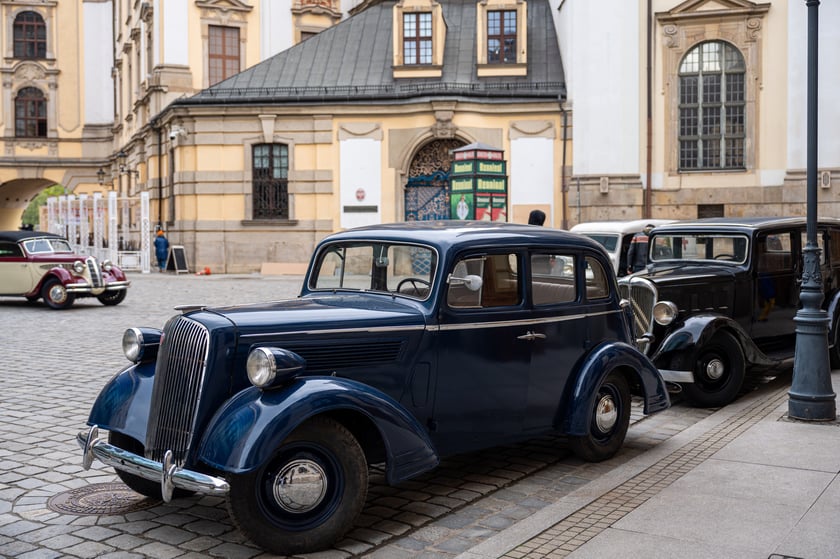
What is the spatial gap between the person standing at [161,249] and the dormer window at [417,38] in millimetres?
10113

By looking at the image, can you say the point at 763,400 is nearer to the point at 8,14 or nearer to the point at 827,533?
the point at 827,533

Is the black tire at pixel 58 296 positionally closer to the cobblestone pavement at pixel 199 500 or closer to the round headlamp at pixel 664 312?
the cobblestone pavement at pixel 199 500

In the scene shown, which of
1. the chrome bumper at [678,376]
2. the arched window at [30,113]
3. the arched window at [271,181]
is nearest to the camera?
the chrome bumper at [678,376]

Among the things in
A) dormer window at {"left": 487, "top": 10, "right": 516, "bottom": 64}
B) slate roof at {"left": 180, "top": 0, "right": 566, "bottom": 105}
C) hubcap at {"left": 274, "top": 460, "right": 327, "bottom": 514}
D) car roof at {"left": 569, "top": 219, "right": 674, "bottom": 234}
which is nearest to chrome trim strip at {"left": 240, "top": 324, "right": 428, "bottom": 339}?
hubcap at {"left": 274, "top": 460, "right": 327, "bottom": 514}

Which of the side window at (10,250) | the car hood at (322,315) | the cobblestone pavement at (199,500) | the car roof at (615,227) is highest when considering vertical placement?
the car roof at (615,227)

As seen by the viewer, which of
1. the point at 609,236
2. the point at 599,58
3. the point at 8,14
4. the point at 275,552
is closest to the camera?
the point at 275,552

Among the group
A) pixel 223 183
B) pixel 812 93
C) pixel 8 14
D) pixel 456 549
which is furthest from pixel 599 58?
pixel 8 14

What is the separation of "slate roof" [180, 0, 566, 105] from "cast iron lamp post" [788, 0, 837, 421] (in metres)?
21.8

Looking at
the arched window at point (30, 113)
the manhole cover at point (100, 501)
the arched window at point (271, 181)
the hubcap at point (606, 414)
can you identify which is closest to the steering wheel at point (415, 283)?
the hubcap at point (606, 414)

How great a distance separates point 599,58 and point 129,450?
2454 centimetres

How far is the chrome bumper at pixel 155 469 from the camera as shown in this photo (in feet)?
15.0

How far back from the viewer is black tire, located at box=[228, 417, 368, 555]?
15.5ft

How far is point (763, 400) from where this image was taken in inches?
368

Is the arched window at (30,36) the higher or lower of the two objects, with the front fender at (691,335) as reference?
higher
